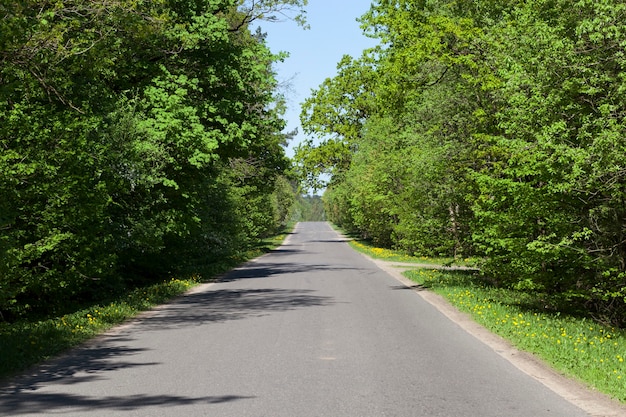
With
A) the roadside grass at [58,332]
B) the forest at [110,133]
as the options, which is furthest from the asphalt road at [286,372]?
the forest at [110,133]

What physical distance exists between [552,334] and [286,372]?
5.43 meters

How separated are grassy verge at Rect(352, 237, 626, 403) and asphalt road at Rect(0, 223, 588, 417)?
2.37 feet

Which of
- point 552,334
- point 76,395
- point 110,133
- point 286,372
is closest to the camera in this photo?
point 76,395

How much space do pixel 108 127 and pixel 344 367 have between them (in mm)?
13622

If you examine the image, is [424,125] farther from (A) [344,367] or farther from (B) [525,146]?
(A) [344,367]

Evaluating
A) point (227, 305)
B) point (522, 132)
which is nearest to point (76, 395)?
point (227, 305)

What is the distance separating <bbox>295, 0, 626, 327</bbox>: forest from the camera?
13734mm

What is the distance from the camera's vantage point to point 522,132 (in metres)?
15.5

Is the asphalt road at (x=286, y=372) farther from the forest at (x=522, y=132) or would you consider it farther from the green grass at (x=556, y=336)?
the forest at (x=522, y=132)

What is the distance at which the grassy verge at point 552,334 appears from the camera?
870 centimetres

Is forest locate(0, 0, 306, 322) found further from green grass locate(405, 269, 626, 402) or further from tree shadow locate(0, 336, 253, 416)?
green grass locate(405, 269, 626, 402)

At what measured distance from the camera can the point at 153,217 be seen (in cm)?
2302

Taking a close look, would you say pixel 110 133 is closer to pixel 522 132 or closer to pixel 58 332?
Answer: pixel 58 332

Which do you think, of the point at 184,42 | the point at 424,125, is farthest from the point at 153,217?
the point at 424,125
